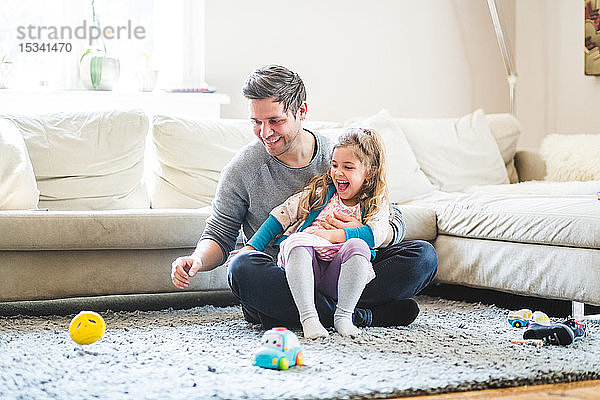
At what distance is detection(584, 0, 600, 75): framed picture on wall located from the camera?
434 cm

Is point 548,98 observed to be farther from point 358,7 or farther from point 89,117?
point 89,117

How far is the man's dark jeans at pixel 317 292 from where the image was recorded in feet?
7.30

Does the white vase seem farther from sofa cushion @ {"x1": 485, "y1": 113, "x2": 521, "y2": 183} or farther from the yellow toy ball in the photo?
the yellow toy ball

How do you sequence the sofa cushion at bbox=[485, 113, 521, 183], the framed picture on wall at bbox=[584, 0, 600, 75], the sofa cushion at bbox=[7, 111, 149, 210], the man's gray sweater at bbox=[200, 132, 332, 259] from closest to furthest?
the man's gray sweater at bbox=[200, 132, 332, 259] → the sofa cushion at bbox=[7, 111, 149, 210] → the sofa cushion at bbox=[485, 113, 521, 183] → the framed picture on wall at bbox=[584, 0, 600, 75]

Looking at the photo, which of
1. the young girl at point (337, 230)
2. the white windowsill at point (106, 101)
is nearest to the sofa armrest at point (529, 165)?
the white windowsill at point (106, 101)

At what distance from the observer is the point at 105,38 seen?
408cm

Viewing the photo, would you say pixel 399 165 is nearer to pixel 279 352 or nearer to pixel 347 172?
pixel 347 172

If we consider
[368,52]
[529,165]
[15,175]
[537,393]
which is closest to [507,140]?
[529,165]

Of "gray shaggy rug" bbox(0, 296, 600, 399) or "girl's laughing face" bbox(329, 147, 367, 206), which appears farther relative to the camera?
"girl's laughing face" bbox(329, 147, 367, 206)

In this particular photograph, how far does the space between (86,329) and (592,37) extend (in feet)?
10.7

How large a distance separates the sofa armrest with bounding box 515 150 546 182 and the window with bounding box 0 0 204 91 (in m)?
1.57

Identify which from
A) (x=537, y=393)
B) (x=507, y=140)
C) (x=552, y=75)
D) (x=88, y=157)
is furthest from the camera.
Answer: (x=552, y=75)

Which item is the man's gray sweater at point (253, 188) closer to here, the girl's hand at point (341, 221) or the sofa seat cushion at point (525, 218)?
the girl's hand at point (341, 221)

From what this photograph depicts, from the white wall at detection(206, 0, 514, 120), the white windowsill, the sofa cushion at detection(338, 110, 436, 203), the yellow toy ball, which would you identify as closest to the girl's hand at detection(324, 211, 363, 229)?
the yellow toy ball
